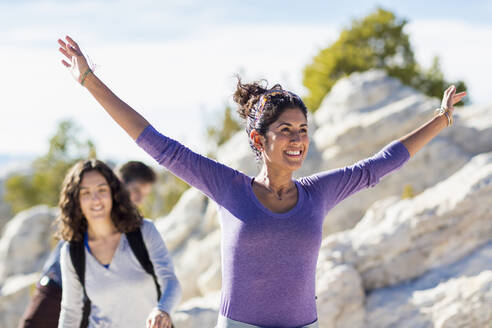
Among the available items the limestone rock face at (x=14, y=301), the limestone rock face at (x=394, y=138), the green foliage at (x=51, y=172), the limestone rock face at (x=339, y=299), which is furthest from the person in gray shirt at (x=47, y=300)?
the green foliage at (x=51, y=172)

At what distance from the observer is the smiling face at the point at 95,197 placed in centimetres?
414

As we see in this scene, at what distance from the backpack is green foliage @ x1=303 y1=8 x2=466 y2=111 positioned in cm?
1899

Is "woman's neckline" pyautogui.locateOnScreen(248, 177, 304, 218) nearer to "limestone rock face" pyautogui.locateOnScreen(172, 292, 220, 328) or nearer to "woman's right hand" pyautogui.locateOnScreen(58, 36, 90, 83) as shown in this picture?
"woman's right hand" pyautogui.locateOnScreen(58, 36, 90, 83)

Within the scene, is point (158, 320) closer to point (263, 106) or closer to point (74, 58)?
point (263, 106)

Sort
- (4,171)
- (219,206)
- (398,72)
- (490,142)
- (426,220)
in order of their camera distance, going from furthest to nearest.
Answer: (4,171)
(398,72)
(490,142)
(426,220)
(219,206)

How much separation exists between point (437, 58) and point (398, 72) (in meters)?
2.16

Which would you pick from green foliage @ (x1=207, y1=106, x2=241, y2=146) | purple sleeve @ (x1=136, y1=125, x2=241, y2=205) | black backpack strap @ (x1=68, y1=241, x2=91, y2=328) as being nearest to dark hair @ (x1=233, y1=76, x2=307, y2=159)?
purple sleeve @ (x1=136, y1=125, x2=241, y2=205)

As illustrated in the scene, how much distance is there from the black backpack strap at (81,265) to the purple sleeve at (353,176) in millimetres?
1854

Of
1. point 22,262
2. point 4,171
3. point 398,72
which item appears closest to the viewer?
point 22,262

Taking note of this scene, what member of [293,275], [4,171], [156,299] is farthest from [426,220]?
[4,171]

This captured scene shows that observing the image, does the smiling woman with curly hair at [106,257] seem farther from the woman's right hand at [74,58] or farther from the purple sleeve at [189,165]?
the woman's right hand at [74,58]

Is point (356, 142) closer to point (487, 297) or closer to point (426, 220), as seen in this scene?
point (426, 220)

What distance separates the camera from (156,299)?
3.88 metres

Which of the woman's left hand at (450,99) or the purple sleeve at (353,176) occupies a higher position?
the woman's left hand at (450,99)
